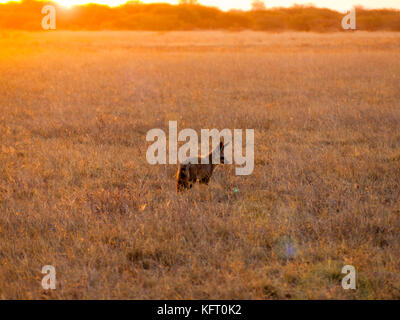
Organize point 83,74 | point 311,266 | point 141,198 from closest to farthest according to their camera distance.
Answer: point 311,266 → point 141,198 → point 83,74

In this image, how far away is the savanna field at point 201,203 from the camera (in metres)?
3.52

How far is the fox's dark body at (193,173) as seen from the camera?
5.15 meters

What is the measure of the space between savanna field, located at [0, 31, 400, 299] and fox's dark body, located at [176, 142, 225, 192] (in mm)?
147

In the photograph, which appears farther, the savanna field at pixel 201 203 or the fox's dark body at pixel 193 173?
the fox's dark body at pixel 193 173

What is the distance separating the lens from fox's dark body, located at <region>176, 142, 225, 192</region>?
5.15 metres

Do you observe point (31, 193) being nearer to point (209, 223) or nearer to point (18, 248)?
point (18, 248)

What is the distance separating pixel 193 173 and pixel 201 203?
1.42ft

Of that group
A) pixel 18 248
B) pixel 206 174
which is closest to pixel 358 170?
pixel 206 174

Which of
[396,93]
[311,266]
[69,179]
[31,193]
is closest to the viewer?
[311,266]

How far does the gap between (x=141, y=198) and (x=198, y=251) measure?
1.52m

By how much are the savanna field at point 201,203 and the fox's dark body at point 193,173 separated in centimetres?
15

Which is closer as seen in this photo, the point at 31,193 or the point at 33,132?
the point at 31,193

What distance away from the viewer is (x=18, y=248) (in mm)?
4035

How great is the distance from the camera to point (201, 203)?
5082 mm
